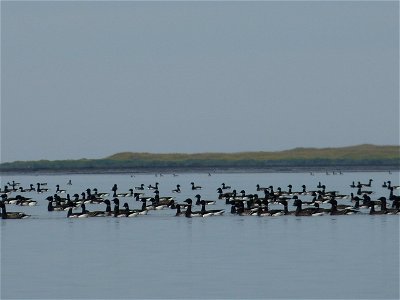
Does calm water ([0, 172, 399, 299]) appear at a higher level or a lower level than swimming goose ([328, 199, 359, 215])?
lower

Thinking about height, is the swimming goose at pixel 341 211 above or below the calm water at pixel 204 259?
above

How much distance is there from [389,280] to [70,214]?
24.2m

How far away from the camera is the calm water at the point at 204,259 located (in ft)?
80.8

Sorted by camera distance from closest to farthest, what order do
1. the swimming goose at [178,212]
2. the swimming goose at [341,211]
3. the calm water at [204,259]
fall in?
the calm water at [204,259]
the swimming goose at [341,211]
the swimming goose at [178,212]

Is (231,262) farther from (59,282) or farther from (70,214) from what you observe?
(70,214)

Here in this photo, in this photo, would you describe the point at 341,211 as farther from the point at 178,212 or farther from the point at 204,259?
the point at 204,259

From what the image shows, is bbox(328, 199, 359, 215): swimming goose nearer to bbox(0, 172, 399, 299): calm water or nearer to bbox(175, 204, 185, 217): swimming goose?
bbox(0, 172, 399, 299): calm water

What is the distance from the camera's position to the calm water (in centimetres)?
2462

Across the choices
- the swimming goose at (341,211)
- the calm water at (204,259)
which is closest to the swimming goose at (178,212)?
the calm water at (204,259)

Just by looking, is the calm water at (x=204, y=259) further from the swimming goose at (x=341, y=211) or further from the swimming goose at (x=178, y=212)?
the swimming goose at (x=178, y=212)

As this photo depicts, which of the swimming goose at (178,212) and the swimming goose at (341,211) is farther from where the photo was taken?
the swimming goose at (178,212)

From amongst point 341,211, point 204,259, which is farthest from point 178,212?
point 204,259

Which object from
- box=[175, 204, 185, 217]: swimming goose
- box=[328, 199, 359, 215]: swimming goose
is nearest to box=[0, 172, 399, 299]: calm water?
box=[328, 199, 359, 215]: swimming goose

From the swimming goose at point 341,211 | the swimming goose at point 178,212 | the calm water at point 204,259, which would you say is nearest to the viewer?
the calm water at point 204,259
